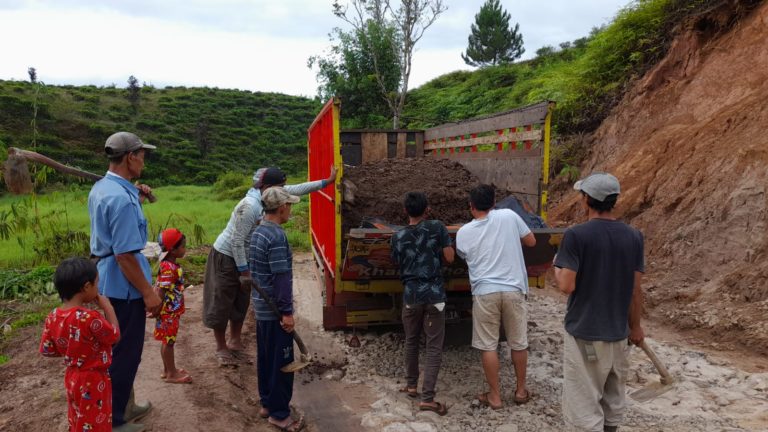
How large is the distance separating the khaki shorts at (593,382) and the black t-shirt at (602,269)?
0.09 metres

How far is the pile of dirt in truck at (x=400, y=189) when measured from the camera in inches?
201

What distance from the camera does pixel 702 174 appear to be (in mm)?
6730

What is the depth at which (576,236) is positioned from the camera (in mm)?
2707

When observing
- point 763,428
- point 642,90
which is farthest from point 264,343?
point 642,90

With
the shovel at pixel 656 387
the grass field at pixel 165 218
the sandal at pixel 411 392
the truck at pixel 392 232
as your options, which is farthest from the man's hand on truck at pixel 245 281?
the grass field at pixel 165 218

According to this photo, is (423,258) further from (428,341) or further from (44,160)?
(44,160)

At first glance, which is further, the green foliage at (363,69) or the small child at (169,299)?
the green foliage at (363,69)

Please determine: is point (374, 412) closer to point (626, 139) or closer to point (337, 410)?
point (337, 410)

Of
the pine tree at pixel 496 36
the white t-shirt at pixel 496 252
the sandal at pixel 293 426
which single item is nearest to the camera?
the sandal at pixel 293 426

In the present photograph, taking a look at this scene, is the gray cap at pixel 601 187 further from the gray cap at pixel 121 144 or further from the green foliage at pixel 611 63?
the green foliage at pixel 611 63

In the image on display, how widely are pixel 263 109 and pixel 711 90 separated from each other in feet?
144

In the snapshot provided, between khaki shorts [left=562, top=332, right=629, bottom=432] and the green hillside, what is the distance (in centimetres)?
3005

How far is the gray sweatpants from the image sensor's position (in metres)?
3.76

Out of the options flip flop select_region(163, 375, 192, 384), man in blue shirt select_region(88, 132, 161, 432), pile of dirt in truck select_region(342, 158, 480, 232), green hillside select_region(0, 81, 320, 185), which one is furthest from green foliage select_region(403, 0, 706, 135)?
green hillside select_region(0, 81, 320, 185)
